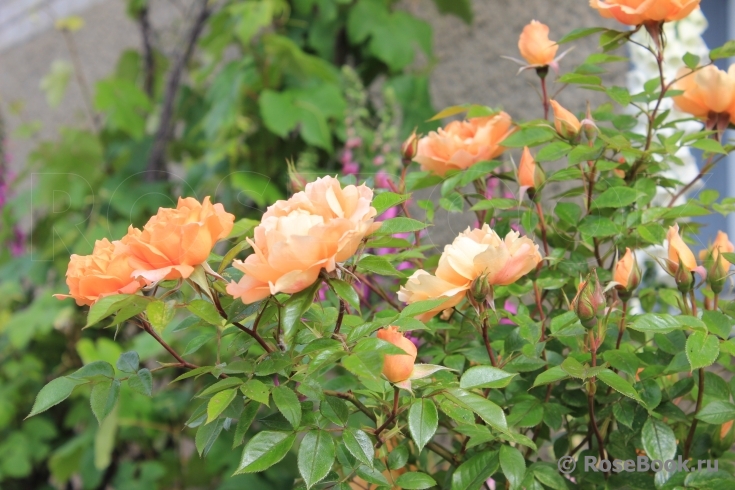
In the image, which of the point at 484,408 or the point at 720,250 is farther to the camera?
the point at 720,250

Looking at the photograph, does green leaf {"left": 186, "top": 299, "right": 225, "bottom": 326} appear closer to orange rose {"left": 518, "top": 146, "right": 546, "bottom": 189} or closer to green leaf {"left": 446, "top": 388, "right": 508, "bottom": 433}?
green leaf {"left": 446, "top": 388, "right": 508, "bottom": 433}

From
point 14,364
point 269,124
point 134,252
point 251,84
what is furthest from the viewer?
point 14,364

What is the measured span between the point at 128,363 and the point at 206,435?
0.09m

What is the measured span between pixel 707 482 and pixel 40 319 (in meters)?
1.45

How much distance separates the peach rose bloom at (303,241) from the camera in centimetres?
42

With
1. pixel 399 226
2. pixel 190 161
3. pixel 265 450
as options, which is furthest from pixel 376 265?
pixel 190 161

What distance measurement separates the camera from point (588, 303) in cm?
49

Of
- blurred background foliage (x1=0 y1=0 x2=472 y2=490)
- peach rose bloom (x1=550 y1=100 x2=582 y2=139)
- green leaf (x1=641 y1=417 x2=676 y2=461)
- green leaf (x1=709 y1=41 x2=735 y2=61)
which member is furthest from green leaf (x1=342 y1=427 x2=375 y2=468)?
blurred background foliage (x1=0 y1=0 x2=472 y2=490)

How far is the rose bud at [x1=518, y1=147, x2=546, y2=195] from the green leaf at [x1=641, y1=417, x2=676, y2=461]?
0.21 meters

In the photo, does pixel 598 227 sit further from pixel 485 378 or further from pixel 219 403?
pixel 219 403

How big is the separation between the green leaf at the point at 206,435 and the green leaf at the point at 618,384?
0.86 feet

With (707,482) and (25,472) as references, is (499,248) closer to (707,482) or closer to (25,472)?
(707,482)

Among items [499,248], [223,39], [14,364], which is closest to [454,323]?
[499,248]

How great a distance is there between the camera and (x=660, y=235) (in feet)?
1.89
